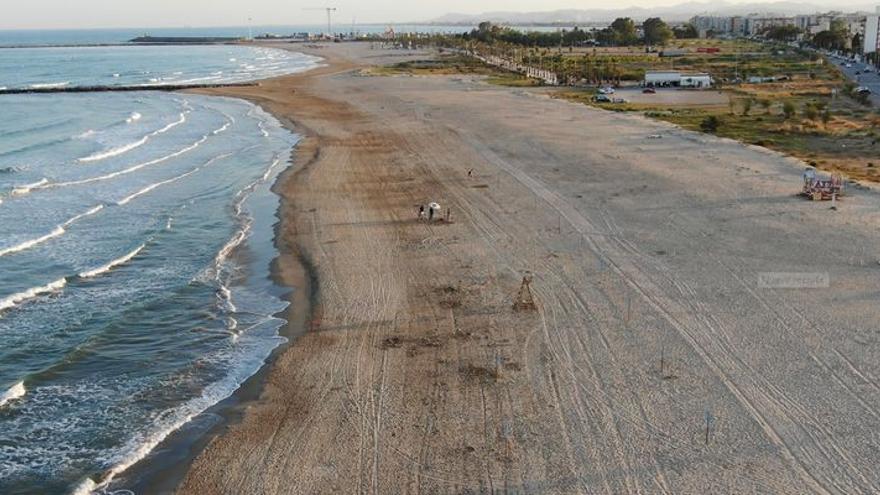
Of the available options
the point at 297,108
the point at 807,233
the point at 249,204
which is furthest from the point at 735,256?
the point at 297,108

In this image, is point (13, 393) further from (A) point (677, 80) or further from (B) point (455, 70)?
(B) point (455, 70)

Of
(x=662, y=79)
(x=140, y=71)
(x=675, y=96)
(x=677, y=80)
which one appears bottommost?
(x=675, y=96)

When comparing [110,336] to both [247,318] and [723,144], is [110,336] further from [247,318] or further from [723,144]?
[723,144]

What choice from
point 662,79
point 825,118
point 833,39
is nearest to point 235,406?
point 825,118

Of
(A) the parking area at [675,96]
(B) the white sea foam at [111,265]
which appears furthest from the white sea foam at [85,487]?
(A) the parking area at [675,96]

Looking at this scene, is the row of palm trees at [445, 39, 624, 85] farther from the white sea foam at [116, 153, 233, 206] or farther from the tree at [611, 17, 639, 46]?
the white sea foam at [116, 153, 233, 206]

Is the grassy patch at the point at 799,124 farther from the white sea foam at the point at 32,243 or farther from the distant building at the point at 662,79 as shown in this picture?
the white sea foam at the point at 32,243
